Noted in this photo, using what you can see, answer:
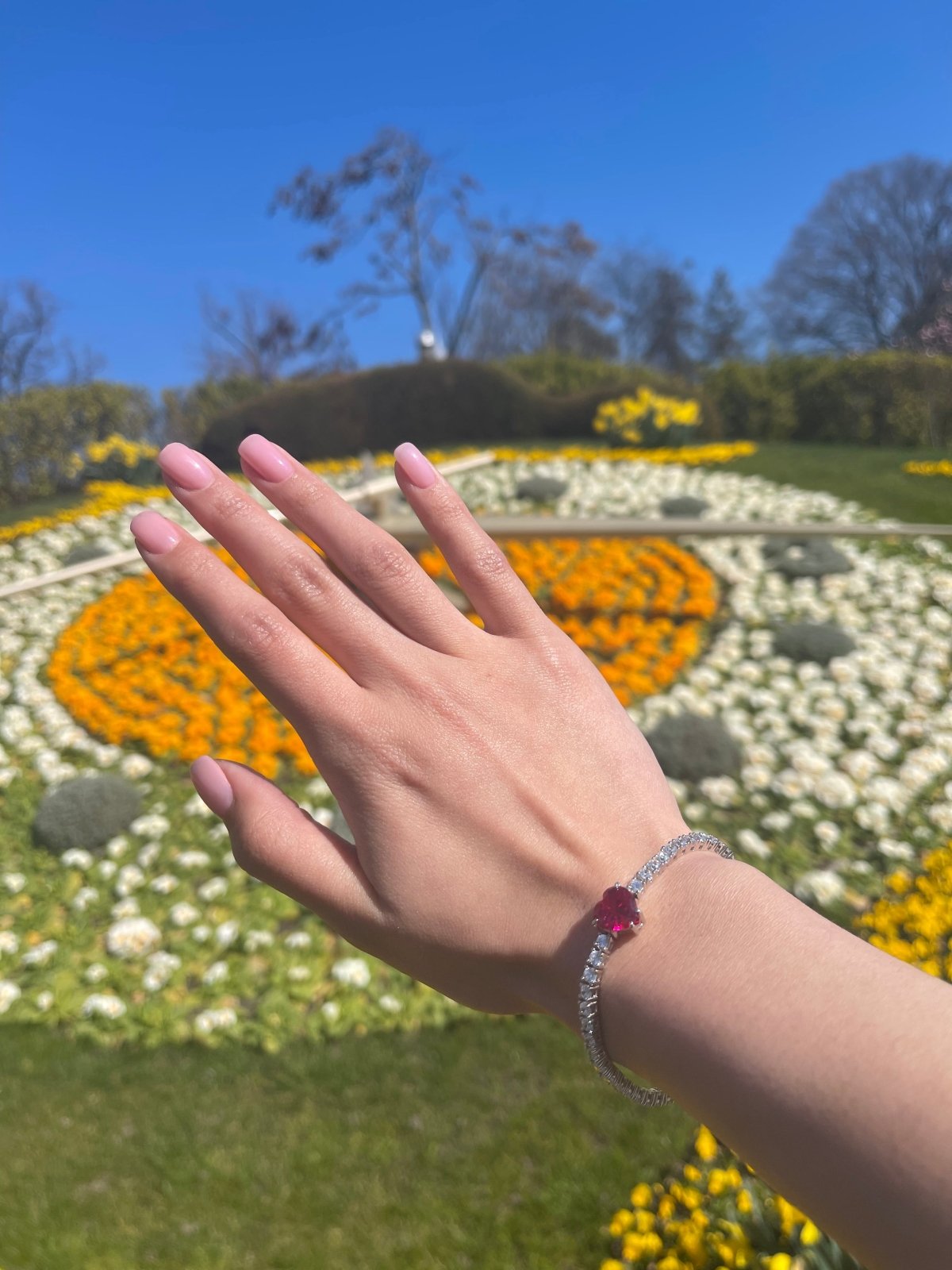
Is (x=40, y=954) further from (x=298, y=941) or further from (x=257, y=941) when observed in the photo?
(x=298, y=941)

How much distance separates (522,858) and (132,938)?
9.17 ft

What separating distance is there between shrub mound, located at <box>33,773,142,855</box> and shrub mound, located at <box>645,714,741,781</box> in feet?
8.98

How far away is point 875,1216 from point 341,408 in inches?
551

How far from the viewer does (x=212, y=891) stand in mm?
3379

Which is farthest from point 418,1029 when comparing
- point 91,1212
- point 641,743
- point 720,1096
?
point 720,1096

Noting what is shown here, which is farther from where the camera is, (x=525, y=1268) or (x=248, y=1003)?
(x=248, y=1003)

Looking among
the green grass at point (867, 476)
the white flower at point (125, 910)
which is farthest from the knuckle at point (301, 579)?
the green grass at point (867, 476)

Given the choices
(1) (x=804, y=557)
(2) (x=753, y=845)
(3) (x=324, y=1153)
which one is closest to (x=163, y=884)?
(3) (x=324, y=1153)

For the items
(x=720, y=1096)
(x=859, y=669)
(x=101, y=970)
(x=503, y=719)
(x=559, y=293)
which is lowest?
(x=101, y=970)

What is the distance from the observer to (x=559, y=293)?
1275 inches

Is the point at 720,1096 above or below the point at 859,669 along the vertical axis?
above

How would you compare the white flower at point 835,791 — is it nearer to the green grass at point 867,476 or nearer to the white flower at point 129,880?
the white flower at point 129,880

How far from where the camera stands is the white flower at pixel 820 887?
10.5ft

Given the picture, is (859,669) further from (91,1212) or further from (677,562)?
(91,1212)
